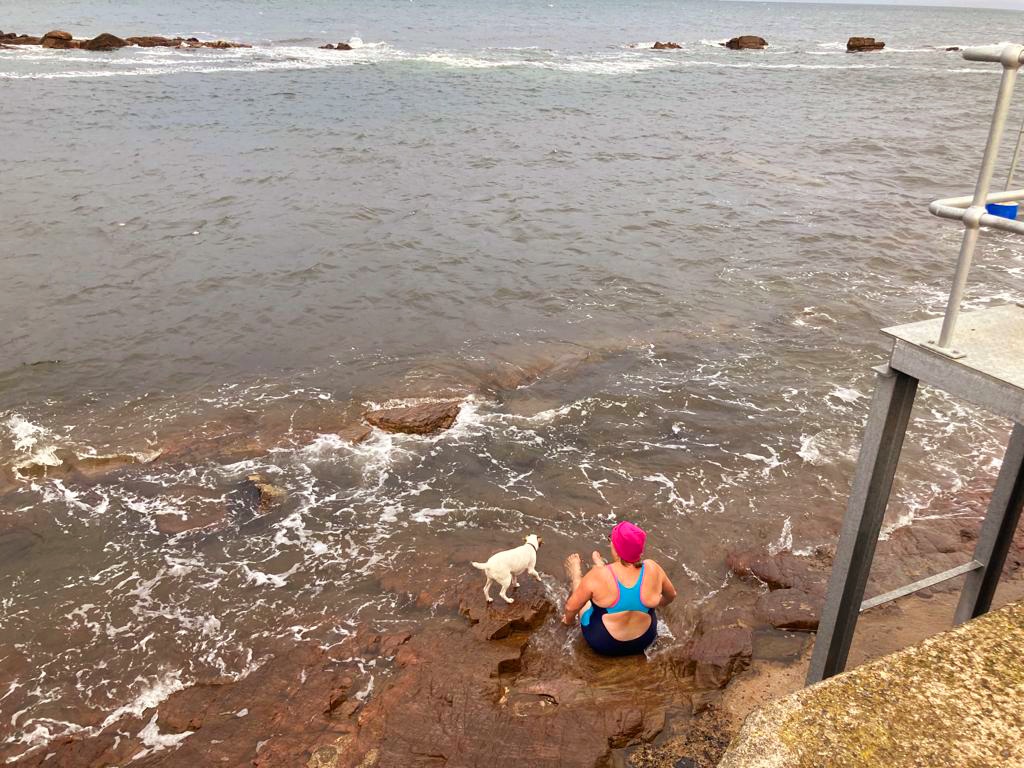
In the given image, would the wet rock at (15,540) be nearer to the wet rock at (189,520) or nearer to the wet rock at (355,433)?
the wet rock at (189,520)

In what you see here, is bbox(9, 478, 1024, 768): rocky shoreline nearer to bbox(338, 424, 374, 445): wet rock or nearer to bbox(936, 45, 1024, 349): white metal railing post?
bbox(338, 424, 374, 445): wet rock

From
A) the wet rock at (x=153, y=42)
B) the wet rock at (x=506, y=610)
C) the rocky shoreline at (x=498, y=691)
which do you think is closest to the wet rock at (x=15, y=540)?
the rocky shoreline at (x=498, y=691)

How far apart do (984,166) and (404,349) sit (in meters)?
9.15

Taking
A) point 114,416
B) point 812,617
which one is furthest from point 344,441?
point 812,617

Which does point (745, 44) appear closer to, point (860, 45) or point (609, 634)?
point (860, 45)

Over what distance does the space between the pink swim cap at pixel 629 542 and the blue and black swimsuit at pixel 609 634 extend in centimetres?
19

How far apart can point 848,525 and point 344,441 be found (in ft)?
21.1

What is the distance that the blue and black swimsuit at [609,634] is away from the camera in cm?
532

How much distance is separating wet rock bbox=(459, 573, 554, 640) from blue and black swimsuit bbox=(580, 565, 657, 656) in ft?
1.70

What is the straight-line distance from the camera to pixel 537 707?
16.4ft

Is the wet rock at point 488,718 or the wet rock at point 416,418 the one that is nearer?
the wet rock at point 488,718

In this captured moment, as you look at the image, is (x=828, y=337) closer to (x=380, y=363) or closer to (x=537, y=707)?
(x=380, y=363)

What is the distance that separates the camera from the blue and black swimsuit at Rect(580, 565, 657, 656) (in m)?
5.32

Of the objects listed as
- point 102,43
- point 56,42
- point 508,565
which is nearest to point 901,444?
A: point 508,565
